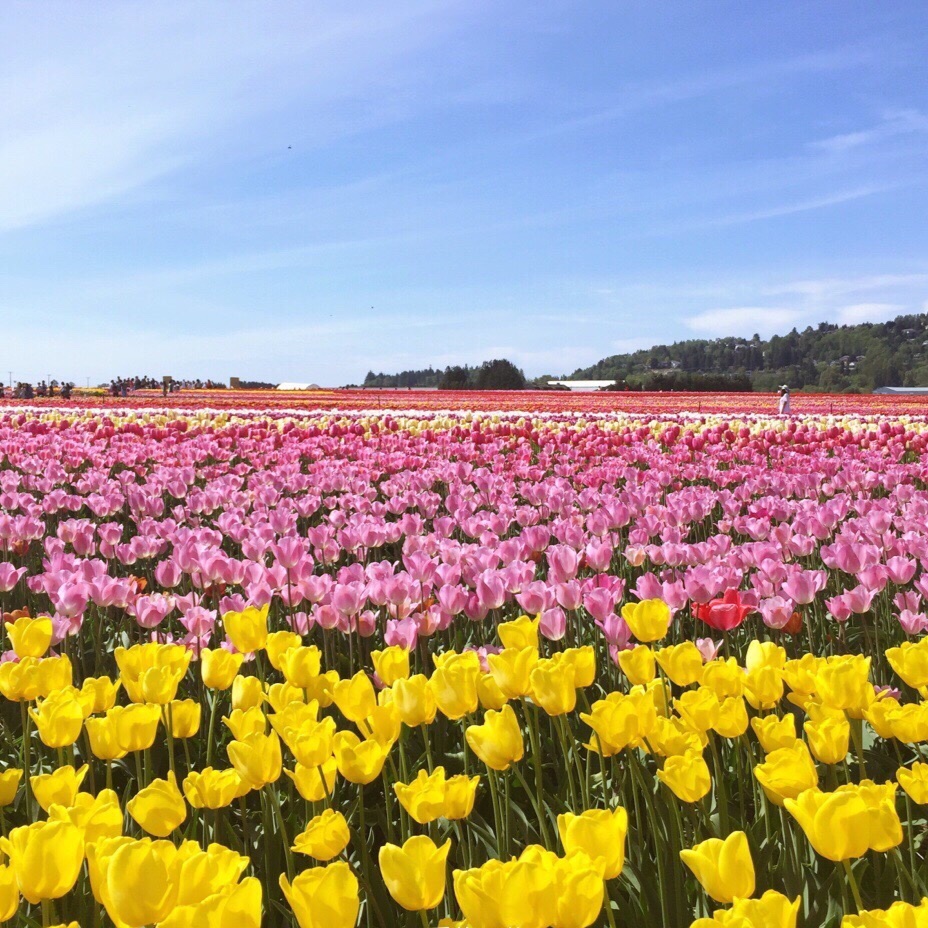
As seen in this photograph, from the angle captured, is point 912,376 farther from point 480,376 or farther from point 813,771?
point 813,771

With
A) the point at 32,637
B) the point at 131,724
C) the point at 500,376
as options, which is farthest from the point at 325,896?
the point at 500,376

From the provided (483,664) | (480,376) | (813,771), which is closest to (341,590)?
(483,664)

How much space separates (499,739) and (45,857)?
809 millimetres

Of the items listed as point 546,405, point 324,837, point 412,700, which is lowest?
point 324,837

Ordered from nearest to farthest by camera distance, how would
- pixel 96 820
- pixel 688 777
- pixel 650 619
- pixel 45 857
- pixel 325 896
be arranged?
pixel 325 896 → pixel 45 857 → pixel 96 820 → pixel 688 777 → pixel 650 619

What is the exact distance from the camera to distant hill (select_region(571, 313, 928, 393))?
92.0 meters

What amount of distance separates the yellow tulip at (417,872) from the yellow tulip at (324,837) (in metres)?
0.24

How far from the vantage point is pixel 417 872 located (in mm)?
1302

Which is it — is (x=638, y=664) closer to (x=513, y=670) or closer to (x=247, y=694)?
(x=513, y=670)

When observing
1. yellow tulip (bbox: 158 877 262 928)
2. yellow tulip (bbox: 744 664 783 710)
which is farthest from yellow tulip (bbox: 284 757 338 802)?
yellow tulip (bbox: 744 664 783 710)

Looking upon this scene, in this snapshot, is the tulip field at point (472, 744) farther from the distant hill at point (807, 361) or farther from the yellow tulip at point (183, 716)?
the distant hill at point (807, 361)

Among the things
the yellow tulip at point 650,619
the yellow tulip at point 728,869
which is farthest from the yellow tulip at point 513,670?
the yellow tulip at point 728,869

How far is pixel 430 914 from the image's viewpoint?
1806mm

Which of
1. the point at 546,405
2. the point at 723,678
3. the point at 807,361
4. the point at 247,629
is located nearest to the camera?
the point at 723,678
